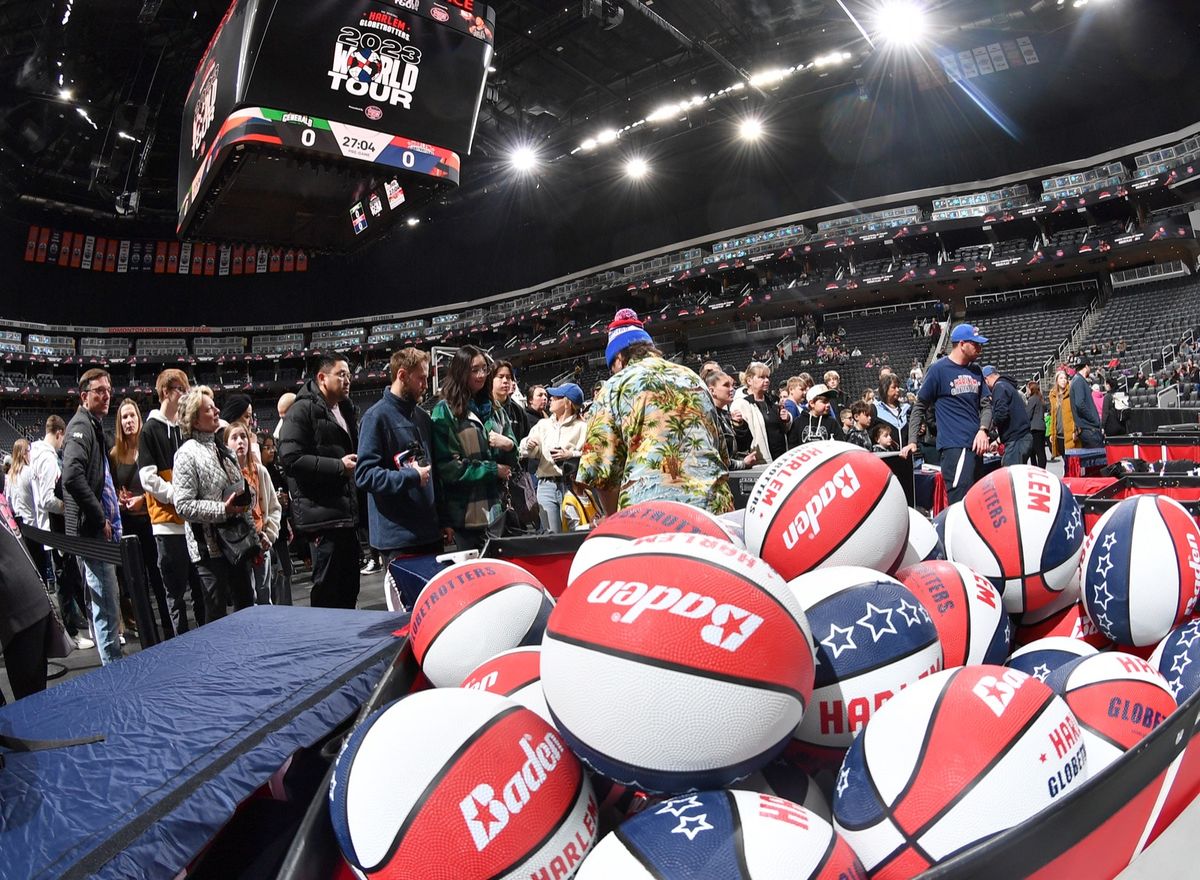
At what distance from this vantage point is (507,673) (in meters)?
1.48

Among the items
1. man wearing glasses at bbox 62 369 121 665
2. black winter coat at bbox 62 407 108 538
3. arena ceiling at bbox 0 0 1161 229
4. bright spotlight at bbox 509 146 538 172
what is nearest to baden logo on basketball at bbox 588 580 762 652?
man wearing glasses at bbox 62 369 121 665

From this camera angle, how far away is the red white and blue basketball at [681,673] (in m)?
1.05

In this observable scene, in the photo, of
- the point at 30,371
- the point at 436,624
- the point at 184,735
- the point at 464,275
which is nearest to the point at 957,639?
the point at 436,624

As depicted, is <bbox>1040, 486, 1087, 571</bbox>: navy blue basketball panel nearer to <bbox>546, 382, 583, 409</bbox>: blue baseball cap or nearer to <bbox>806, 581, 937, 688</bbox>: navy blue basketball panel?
<bbox>806, 581, 937, 688</bbox>: navy blue basketball panel

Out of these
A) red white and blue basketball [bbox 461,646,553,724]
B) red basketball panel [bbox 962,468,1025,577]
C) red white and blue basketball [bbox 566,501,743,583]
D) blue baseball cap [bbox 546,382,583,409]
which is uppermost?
blue baseball cap [bbox 546,382,583,409]

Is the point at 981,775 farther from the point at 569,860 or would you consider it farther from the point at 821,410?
the point at 821,410

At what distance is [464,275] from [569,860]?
3466 cm

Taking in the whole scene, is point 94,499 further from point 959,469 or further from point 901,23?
point 901,23

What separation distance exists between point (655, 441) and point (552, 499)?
10.9 ft

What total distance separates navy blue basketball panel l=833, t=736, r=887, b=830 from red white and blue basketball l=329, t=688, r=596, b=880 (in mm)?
408

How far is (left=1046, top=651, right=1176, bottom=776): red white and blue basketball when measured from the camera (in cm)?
120

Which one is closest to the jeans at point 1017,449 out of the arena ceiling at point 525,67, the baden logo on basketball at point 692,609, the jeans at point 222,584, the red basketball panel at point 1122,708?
the red basketball panel at point 1122,708

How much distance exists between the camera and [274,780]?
4.83 feet

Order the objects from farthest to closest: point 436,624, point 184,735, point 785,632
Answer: point 436,624, point 184,735, point 785,632
